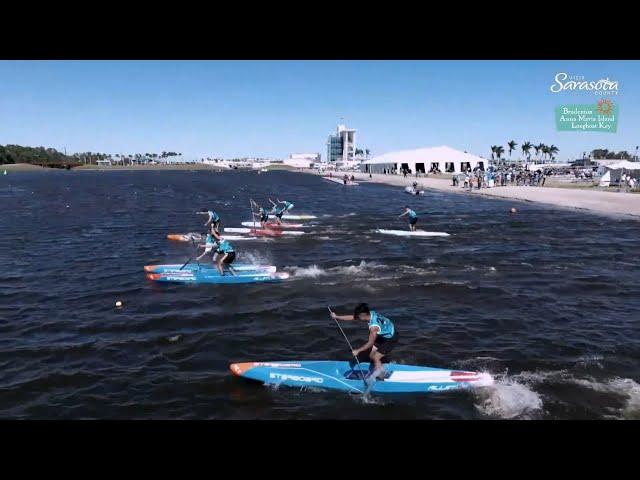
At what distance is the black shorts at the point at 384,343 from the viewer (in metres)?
10.9

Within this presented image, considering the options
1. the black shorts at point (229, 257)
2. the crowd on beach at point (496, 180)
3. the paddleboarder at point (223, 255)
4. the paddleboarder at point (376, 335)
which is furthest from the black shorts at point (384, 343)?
the crowd on beach at point (496, 180)

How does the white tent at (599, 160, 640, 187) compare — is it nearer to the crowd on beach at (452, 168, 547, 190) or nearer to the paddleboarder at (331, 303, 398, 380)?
the crowd on beach at (452, 168, 547, 190)

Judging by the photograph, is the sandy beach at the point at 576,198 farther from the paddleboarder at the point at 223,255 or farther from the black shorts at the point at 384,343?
the black shorts at the point at 384,343

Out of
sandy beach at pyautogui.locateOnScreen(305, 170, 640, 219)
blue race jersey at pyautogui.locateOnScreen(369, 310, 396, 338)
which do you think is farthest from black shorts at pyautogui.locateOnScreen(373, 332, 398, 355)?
sandy beach at pyautogui.locateOnScreen(305, 170, 640, 219)

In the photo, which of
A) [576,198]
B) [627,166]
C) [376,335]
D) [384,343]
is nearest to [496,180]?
[627,166]

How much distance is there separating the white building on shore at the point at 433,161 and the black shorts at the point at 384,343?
317ft

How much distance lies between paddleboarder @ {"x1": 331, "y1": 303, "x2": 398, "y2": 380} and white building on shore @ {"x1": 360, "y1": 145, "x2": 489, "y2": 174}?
96566 mm

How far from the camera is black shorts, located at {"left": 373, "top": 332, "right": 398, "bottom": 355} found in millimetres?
10913

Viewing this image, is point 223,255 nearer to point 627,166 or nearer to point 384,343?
point 384,343
